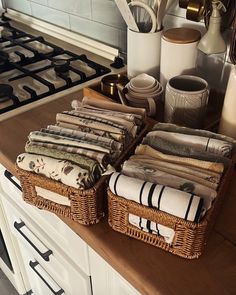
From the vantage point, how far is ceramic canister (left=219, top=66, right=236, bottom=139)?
2.59ft

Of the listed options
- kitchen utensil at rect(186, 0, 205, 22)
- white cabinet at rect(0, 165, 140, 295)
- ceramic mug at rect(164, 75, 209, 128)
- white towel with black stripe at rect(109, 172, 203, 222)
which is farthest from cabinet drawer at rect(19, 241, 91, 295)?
kitchen utensil at rect(186, 0, 205, 22)

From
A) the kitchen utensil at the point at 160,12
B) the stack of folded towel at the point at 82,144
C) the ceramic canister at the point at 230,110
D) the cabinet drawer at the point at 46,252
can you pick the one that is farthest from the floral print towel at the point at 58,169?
the kitchen utensil at the point at 160,12

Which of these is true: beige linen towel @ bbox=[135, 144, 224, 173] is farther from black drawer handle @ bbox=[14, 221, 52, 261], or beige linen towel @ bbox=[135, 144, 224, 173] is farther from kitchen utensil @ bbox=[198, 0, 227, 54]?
black drawer handle @ bbox=[14, 221, 52, 261]

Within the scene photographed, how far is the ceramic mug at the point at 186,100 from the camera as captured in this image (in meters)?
0.82

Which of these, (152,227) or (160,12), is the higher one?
(160,12)

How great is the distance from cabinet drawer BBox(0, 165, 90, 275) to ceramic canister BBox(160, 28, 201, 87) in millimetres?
449

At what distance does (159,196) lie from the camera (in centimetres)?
57

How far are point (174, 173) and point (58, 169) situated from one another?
0.20 meters

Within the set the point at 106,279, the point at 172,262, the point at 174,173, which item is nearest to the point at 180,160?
the point at 174,173

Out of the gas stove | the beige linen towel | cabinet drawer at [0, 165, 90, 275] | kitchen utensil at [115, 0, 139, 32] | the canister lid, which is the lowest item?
cabinet drawer at [0, 165, 90, 275]

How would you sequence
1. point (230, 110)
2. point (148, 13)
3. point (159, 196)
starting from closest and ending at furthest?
point (159, 196)
point (230, 110)
point (148, 13)

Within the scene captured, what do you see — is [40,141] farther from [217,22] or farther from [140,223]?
[217,22]

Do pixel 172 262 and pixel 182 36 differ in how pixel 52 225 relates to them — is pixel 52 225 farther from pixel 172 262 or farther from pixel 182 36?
pixel 182 36

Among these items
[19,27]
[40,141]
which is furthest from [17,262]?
[19,27]
